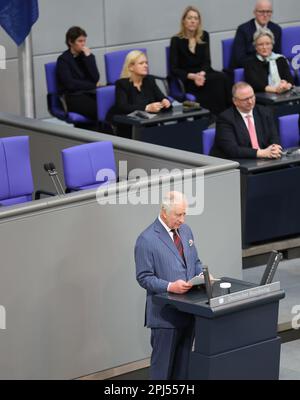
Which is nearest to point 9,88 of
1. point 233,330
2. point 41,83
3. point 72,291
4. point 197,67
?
point 41,83

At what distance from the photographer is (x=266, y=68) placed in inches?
463

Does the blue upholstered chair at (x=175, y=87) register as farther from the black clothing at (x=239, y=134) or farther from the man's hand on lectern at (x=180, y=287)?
the man's hand on lectern at (x=180, y=287)

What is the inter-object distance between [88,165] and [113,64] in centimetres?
357

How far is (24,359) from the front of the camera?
691 centimetres

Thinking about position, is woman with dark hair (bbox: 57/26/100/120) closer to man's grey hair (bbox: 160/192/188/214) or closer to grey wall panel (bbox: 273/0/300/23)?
grey wall panel (bbox: 273/0/300/23)

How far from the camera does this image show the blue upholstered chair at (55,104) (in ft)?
37.5

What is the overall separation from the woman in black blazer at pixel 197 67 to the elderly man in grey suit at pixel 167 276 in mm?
5591

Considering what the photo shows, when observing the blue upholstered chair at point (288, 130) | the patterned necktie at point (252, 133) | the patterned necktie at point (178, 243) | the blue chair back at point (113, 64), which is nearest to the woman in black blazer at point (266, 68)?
the blue chair back at point (113, 64)

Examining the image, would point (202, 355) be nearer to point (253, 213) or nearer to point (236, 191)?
point (236, 191)

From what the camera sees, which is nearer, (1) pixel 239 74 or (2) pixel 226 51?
(1) pixel 239 74

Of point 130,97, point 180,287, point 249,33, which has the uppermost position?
point 249,33

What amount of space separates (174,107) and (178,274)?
14.0ft

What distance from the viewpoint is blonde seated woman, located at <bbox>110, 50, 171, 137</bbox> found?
1055 centimetres

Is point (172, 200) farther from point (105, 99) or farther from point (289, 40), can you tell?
point (289, 40)
